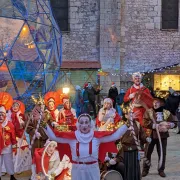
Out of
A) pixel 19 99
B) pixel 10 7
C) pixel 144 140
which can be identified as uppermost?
pixel 10 7

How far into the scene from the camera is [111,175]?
5891mm

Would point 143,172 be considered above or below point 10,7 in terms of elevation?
below

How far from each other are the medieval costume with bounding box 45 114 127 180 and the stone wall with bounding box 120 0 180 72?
48.7ft

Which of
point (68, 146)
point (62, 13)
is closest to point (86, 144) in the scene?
point (68, 146)

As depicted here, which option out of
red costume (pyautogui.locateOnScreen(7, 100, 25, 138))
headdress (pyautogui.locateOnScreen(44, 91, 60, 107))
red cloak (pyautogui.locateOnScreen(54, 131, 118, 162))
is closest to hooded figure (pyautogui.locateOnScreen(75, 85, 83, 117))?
headdress (pyautogui.locateOnScreen(44, 91, 60, 107))

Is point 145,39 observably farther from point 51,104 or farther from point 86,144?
point 86,144

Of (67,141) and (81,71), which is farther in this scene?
(81,71)

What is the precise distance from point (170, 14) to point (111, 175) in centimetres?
1479

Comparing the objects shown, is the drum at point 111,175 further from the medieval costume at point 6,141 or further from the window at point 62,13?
the window at point 62,13

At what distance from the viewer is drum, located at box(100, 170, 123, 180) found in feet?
19.0

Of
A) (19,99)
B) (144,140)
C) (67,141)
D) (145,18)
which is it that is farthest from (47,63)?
(145,18)

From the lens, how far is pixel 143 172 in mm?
6887

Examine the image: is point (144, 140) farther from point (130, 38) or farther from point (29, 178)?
point (130, 38)

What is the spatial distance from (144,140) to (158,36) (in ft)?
45.4
